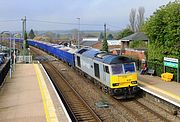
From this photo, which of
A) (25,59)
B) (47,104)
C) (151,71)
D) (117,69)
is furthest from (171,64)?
(25,59)

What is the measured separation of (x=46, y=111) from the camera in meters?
16.4

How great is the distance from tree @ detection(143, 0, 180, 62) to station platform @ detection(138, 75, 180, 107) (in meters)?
2.66

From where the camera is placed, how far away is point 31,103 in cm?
1875

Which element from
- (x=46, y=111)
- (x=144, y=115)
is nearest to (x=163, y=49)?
(x=144, y=115)

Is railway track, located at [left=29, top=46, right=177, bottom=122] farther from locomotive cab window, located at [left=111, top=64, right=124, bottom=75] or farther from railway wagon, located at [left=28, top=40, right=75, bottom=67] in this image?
railway wagon, located at [left=28, top=40, right=75, bottom=67]

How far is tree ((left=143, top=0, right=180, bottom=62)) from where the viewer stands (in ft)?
85.3

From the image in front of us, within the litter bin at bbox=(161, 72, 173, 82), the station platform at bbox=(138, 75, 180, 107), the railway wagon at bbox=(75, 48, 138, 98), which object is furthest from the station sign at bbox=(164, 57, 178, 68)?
the railway wagon at bbox=(75, 48, 138, 98)

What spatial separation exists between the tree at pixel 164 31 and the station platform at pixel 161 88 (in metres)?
2.66

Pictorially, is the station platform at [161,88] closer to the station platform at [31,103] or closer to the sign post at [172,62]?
the sign post at [172,62]

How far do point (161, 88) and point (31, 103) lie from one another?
9.03 m

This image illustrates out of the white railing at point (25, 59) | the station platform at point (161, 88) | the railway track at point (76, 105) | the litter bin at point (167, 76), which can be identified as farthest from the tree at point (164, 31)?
the white railing at point (25, 59)

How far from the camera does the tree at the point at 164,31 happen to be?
26008mm

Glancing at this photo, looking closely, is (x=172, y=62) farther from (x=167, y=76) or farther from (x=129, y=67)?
(x=129, y=67)

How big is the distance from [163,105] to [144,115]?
77.3 inches
